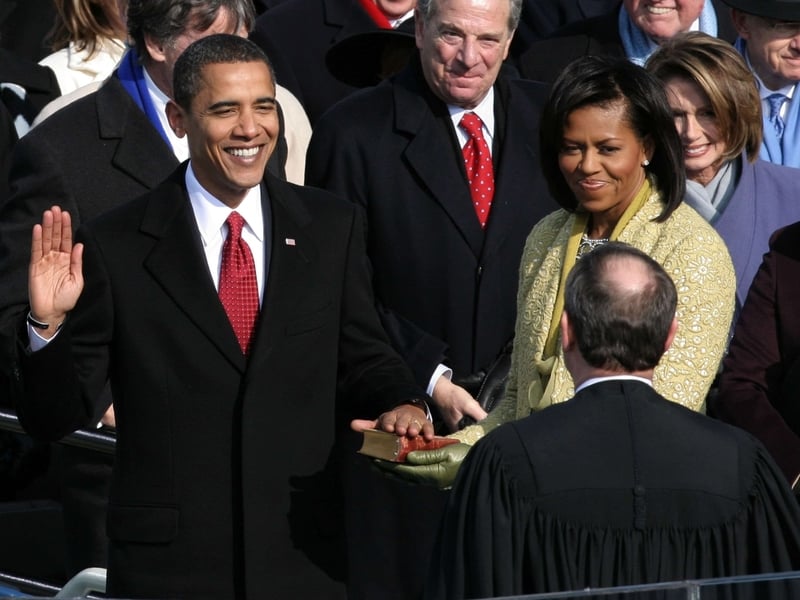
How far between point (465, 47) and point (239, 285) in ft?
4.23

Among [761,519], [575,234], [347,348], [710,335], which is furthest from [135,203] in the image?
[761,519]

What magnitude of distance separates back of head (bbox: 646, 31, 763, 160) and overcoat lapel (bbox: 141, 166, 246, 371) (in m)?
1.59

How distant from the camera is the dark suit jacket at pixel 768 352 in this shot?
5.02 m

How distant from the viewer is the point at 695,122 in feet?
18.4

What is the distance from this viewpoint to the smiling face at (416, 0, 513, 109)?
5715 millimetres

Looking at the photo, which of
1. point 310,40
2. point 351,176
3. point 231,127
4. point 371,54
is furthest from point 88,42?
point 231,127

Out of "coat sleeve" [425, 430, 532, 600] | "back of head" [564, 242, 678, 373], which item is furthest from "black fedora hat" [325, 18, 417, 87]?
"coat sleeve" [425, 430, 532, 600]

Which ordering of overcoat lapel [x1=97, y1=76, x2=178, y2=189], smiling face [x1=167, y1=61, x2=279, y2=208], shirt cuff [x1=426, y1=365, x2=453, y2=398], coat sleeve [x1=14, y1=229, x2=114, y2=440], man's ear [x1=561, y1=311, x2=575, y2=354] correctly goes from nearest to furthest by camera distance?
man's ear [x1=561, y1=311, x2=575, y2=354] → coat sleeve [x1=14, y1=229, x2=114, y2=440] → smiling face [x1=167, y1=61, x2=279, y2=208] → shirt cuff [x1=426, y1=365, x2=453, y2=398] → overcoat lapel [x1=97, y1=76, x2=178, y2=189]

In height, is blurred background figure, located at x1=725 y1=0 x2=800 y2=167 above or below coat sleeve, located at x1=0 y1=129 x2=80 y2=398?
above

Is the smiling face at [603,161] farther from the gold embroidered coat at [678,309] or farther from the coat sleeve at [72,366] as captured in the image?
the coat sleeve at [72,366]

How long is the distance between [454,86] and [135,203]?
4.19 ft

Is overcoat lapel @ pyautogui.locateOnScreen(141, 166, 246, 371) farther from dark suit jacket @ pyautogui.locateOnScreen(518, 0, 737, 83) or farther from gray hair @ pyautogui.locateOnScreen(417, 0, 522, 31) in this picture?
dark suit jacket @ pyautogui.locateOnScreen(518, 0, 737, 83)

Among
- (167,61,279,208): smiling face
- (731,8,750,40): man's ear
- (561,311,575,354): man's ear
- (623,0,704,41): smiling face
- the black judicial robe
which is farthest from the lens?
(623,0,704,41): smiling face

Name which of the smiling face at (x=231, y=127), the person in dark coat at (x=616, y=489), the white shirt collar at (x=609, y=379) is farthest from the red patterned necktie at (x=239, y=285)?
the white shirt collar at (x=609, y=379)
